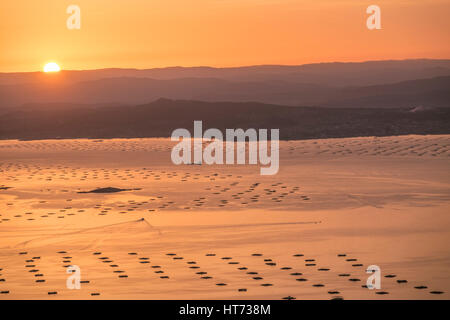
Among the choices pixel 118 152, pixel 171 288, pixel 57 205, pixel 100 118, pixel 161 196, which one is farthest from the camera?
pixel 100 118

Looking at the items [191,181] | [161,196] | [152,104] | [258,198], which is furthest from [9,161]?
[152,104]

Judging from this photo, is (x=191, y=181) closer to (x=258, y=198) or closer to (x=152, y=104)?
(x=258, y=198)

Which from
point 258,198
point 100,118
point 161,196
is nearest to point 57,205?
point 161,196

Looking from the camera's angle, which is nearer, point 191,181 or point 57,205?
point 57,205

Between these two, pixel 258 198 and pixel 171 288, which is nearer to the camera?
pixel 171 288

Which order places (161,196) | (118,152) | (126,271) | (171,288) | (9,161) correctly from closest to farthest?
1. (171,288)
2. (126,271)
3. (161,196)
4. (9,161)
5. (118,152)

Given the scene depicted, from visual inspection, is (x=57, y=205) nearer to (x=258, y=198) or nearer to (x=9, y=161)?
(x=258, y=198)
